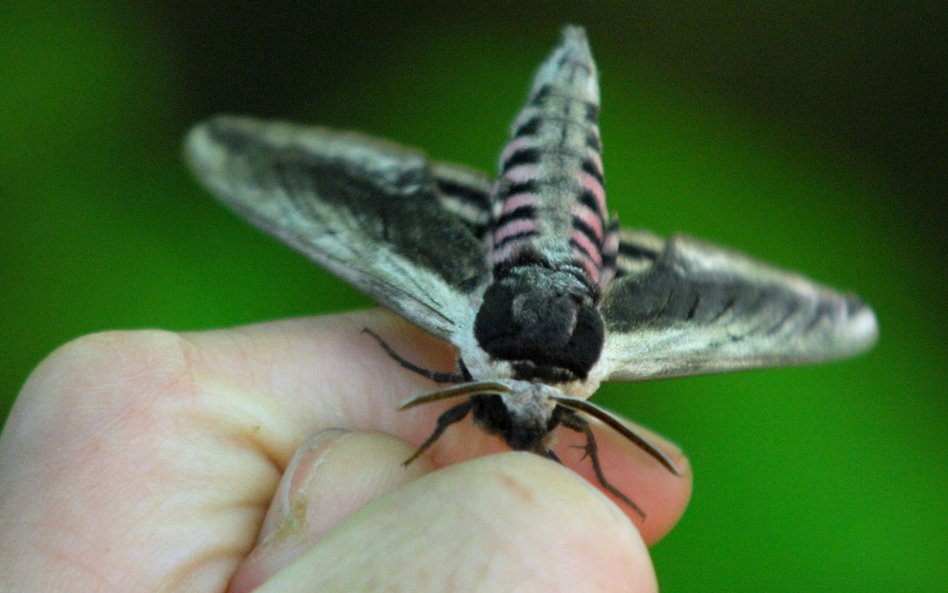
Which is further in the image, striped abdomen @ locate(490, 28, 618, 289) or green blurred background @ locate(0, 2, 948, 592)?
green blurred background @ locate(0, 2, 948, 592)

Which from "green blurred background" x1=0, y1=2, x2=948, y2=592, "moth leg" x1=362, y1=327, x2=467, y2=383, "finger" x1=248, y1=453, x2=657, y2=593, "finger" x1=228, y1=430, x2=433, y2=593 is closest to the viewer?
"finger" x1=248, y1=453, x2=657, y2=593

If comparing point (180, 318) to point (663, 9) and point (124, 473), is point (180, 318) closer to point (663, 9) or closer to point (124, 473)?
point (124, 473)

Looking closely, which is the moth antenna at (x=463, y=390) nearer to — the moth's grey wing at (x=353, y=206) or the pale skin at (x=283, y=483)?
the pale skin at (x=283, y=483)

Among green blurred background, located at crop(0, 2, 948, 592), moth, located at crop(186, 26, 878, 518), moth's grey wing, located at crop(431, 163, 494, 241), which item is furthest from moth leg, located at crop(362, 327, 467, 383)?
green blurred background, located at crop(0, 2, 948, 592)

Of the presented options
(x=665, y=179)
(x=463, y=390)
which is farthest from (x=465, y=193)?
(x=665, y=179)

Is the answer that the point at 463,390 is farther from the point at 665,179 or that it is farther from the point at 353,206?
the point at 665,179

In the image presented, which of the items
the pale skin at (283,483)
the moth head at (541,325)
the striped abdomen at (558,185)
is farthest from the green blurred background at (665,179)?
the moth head at (541,325)

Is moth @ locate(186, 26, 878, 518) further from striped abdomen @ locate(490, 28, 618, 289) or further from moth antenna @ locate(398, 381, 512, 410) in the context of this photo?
moth antenna @ locate(398, 381, 512, 410)
